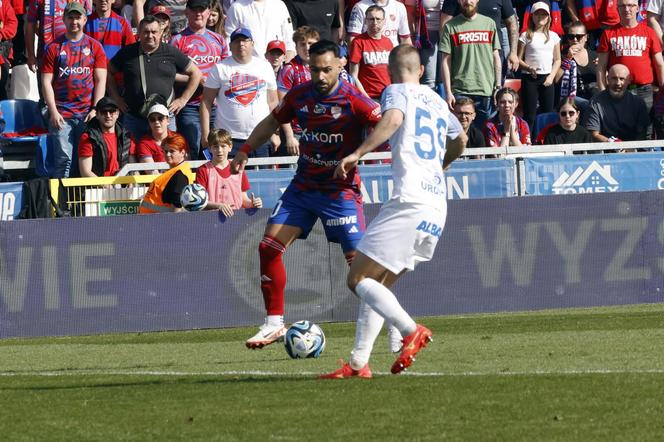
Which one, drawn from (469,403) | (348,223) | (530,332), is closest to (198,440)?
(469,403)

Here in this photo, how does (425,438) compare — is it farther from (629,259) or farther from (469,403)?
(629,259)

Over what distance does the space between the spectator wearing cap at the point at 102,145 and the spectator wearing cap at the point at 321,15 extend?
408 cm

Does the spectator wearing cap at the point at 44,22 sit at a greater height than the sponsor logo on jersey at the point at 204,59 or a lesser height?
greater

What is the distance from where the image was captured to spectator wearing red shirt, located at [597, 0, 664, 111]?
64.7 ft

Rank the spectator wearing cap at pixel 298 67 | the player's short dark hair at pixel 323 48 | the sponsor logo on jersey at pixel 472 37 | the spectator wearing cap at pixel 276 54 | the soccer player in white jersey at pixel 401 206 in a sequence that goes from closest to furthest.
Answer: the soccer player in white jersey at pixel 401 206 → the player's short dark hair at pixel 323 48 → the spectator wearing cap at pixel 298 67 → the spectator wearing cap at pixel 276 54 → the sponsor logo on jersey at pixel 472 37

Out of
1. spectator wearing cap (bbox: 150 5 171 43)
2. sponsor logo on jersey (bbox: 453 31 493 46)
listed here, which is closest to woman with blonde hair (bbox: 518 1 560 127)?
sponsor logo on jersey (bbox: 453 31 493 46)

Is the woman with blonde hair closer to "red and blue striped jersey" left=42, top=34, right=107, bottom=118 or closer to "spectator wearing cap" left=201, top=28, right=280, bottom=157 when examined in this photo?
"spectator wearing cap" left=201, top=28, right=280, bottom=157

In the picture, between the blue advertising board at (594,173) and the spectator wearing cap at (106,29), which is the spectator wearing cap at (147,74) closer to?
the spectator wearing cap at (106,29)

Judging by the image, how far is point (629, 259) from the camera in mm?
16344

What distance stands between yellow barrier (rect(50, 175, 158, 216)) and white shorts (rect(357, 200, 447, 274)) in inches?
295

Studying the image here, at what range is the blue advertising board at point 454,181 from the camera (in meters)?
16.2

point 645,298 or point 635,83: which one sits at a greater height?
point 635,83

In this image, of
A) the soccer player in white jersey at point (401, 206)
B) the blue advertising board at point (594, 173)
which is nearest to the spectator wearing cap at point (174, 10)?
the blue advertising board at point (594, 173)

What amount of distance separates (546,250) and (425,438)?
957 cm
